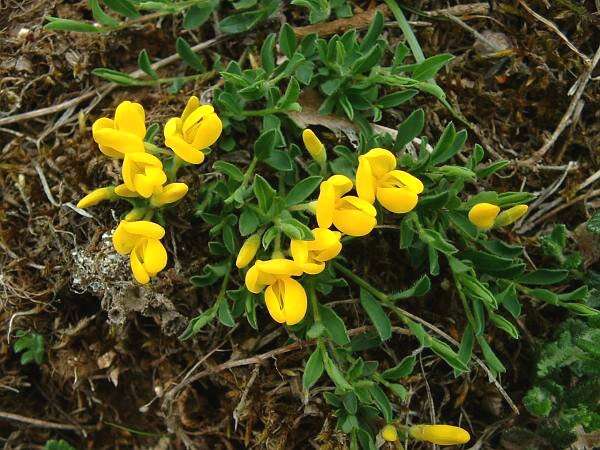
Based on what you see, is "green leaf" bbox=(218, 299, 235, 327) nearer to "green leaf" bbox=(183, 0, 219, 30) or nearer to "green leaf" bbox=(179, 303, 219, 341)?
"green leaf" bbox=(179, 303, 219, 341)

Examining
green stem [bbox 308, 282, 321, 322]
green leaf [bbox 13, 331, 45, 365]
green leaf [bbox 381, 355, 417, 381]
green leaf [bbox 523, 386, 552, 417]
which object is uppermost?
A: green stem [bbox 308, 282, 321, 322]

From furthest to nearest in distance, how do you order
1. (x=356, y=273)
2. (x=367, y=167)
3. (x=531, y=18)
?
(x=531, y=18) → (x=356, y=273) → (x=367, y=167)

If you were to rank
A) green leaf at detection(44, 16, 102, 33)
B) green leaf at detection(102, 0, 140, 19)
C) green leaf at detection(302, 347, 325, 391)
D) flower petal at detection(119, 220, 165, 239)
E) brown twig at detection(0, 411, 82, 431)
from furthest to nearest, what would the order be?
brown twig at detection(0, 411, 82, 431) → green leaf at detection(102, 0, 140, 19) → green leaf at detection(44, 16, 102, 33) → green leaf at detection(302, 347, 325, 391) → flower petal at detection(119, 220, 165, 239)

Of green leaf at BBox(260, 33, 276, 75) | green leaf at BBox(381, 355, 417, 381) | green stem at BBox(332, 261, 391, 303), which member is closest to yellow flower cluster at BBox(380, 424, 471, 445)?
green leaf at BBox(381, 355, 417, 381)

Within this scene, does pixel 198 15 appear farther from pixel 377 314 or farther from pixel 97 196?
pixel 377 314

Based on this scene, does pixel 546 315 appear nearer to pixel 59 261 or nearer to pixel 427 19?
pixel 427 19

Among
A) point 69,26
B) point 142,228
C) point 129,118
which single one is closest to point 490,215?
point 142,228

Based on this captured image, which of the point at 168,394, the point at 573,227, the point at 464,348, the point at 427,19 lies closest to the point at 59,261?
the point at 168,394
